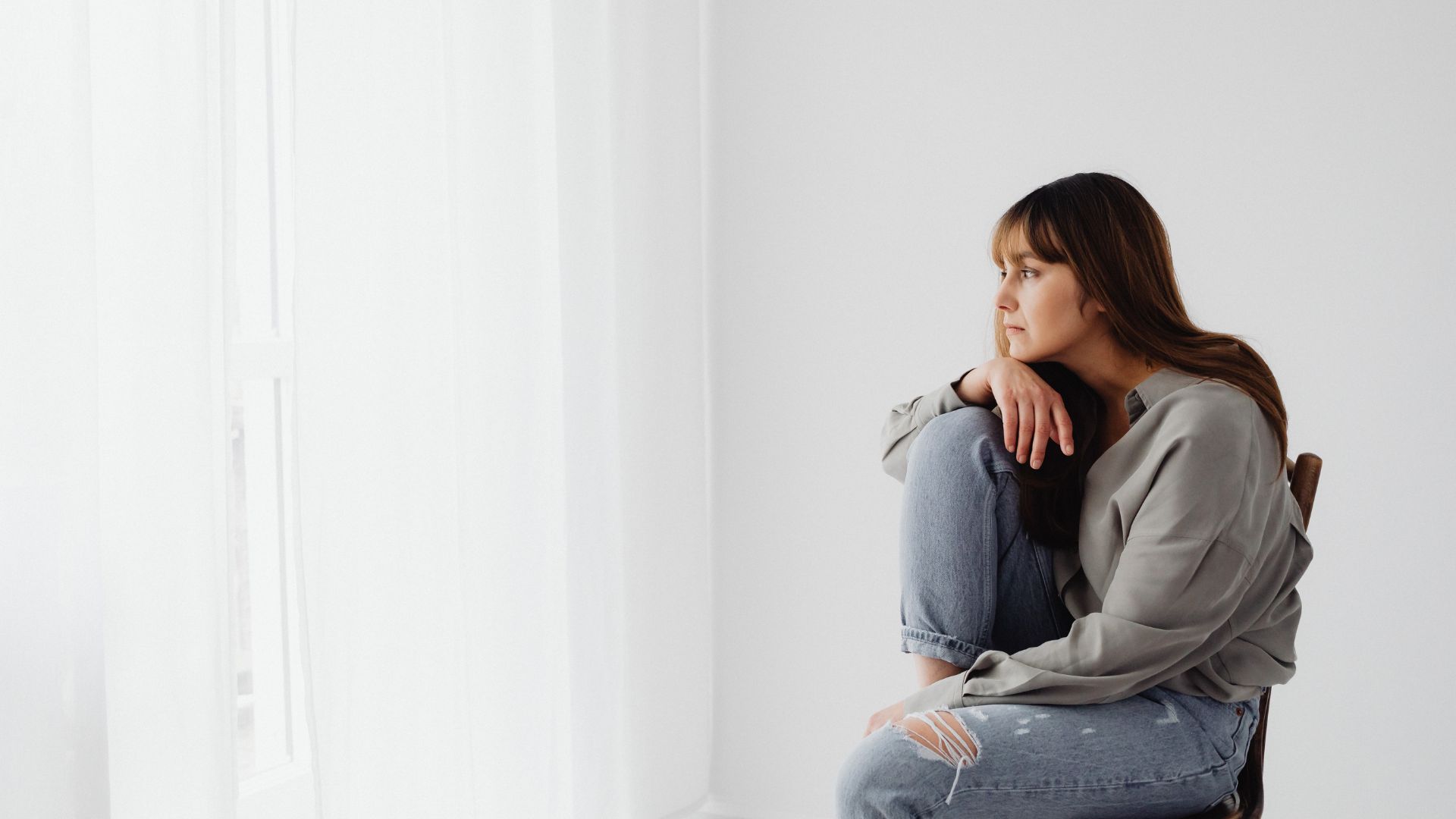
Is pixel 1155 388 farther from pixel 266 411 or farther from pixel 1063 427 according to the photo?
pixel 266 411

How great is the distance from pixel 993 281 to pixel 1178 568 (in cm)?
111

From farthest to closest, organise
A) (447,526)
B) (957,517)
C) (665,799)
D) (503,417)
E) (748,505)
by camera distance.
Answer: (748,505) < (665,799) < (503,417) < (447,526) < (957,517)

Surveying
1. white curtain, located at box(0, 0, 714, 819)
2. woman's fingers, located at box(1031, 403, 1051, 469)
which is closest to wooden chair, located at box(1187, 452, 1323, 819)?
woman's fingers, located at box(1031, 403, 1051, 469)

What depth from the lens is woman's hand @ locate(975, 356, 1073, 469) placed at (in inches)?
46.0

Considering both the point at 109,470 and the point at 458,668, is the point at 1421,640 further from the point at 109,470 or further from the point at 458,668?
the point at 109,470

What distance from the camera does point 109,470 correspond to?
107cm

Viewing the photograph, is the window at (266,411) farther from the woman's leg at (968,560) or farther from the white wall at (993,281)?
the white wall at (993,281)

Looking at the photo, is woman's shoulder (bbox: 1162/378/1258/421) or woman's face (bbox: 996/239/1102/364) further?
woman's face (bbox: 996/239/1102/364)

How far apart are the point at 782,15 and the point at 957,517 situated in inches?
56.5

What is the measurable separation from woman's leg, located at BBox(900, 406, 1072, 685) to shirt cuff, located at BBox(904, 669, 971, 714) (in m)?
0.04

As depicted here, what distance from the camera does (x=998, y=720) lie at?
3.38ft

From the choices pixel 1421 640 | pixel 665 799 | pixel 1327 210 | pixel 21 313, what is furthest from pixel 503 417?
pixel 1421 640

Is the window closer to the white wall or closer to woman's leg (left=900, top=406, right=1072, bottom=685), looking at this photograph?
woman's leg (left=900, top=406, right=1072, bottom=685)

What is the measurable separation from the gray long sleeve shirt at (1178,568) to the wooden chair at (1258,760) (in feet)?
0.22
